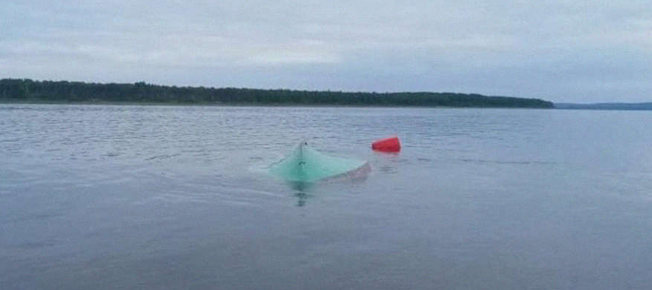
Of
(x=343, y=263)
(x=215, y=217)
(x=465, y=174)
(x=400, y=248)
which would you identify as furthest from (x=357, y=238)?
(x=465, y=174)

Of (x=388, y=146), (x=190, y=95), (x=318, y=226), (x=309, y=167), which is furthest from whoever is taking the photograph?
(x=190, y=95)

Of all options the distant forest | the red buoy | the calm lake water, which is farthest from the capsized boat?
the distant forest

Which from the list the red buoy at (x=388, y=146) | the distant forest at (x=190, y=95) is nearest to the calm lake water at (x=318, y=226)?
the red buoy at (x=388, y=146)

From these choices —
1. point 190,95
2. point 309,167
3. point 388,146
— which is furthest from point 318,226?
point 190,95

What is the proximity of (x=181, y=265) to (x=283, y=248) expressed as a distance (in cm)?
160

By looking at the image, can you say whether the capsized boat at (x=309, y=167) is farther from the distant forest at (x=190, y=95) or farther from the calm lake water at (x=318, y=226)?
the distant forest at (x=190, y=95)

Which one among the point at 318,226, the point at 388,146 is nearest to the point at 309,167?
the point at 318,226

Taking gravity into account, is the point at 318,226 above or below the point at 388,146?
above

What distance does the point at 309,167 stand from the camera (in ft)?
55.7

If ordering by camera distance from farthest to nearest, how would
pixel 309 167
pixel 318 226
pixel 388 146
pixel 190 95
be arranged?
pixel 190 95
pixel 388 146
pixel 309 167
pixel 318 226

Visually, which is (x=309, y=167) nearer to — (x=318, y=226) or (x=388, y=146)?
(x=318, y=226)

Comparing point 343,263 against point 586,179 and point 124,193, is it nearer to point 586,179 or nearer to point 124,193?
point 124,193

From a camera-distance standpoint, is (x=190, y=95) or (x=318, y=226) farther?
(x=190, y=95)

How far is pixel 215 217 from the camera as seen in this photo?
11.6 meters
